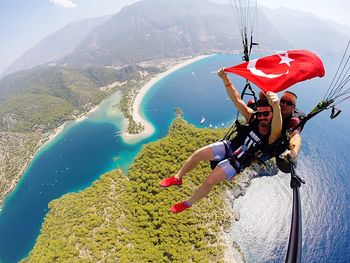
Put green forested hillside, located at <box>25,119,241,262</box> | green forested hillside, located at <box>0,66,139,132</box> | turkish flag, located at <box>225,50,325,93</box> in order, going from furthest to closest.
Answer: green forested hillside, located at <box>0,66,139,132</box>, green forested hillside, located at <box>25,119,241,262</box>, turkish flag, located at <box>225,50,325,93</box>

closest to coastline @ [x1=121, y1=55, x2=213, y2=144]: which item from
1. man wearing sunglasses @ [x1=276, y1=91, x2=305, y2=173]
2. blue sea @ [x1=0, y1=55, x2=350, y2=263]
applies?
blue sea @ [x1=0, y1=55, x2=350, y2=263]

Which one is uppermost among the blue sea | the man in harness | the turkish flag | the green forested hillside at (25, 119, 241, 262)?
the turkish flag

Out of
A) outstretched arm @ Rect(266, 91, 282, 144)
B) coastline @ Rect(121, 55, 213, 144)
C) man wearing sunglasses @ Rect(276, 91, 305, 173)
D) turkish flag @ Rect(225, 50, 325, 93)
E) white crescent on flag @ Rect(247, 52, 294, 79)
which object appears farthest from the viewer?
coastline @ Rect(121, 55, 213, 144)

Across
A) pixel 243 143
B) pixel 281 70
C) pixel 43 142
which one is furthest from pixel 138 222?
pixel 43 142

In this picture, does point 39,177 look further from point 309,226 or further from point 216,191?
point 309,226

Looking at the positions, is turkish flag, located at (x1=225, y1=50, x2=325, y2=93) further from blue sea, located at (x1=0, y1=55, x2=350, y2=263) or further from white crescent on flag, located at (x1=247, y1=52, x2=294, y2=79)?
blue sea, located at (x1=0, y1=55, x2=350, y2=263)
